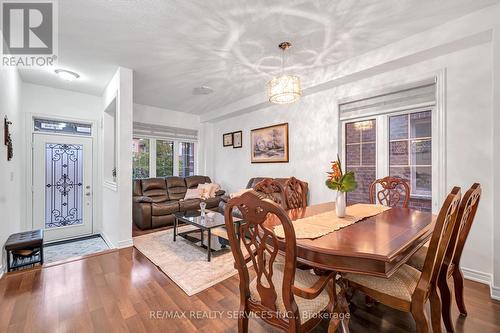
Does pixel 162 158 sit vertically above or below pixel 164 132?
below

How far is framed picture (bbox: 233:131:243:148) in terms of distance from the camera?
17.4 feet

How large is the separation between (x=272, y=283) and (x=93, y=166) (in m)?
4.72

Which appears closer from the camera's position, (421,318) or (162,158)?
(421,318)

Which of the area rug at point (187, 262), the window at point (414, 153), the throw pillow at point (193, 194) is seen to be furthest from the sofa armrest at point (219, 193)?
the window at point (414, 153)

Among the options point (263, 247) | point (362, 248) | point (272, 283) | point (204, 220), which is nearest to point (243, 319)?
point (272, 283)

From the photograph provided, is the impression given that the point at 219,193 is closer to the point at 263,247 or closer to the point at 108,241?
the point at 108,241

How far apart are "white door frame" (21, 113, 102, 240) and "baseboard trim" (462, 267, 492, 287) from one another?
19.2 feet

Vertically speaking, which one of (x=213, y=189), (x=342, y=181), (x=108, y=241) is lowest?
(x=108, y=241)

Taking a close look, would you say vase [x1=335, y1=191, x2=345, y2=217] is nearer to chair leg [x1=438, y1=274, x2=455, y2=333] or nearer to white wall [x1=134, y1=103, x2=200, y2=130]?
chair leg [x1=438, y1=274, x2=455, y2=333]

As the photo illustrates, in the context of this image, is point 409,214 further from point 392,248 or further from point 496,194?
point 392,248

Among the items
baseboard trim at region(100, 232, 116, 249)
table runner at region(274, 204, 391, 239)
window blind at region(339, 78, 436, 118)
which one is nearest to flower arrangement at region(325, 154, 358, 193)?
table runner at region(274, 204, 391, 239)

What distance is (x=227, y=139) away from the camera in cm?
570

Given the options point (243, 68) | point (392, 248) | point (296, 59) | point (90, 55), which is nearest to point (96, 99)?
point (90, 55)

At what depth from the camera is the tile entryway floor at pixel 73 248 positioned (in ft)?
11.6
